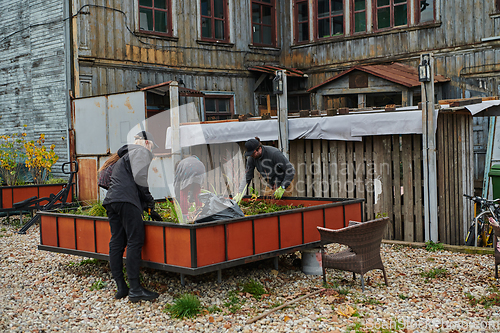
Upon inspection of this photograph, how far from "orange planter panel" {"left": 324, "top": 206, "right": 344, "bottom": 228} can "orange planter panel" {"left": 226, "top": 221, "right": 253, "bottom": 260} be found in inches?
55.7

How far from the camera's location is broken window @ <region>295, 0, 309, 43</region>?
1616 cm

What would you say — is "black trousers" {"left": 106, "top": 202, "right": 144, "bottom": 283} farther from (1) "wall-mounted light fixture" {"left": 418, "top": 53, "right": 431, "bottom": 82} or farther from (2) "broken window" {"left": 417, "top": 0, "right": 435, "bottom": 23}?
(2) "broken window" {"left": 417, "top": 0, "right": 435, "bottom": 23}

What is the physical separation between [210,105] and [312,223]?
9.30m

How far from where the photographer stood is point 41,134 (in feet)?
44.6

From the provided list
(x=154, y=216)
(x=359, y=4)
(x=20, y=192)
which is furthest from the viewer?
(x=359, y=4)

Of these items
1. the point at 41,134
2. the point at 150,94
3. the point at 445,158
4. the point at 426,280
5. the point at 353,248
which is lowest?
the point at 426,280

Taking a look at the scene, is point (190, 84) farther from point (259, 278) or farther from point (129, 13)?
point (259, 278)

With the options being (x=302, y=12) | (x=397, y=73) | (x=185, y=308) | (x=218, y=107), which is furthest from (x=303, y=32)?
(x=185, y=308)

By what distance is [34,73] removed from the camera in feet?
46.5

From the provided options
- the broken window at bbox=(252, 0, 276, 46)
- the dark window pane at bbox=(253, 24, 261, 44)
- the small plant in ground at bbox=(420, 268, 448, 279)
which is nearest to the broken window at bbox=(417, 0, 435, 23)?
the broken window at bbox=(252, 0, 276, 46)

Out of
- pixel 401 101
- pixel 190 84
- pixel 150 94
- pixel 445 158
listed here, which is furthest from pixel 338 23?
pixel 445 158

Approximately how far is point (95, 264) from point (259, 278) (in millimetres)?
2563

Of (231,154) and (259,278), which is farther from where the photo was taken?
(231,154)

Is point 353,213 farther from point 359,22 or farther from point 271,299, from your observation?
point 359,22
